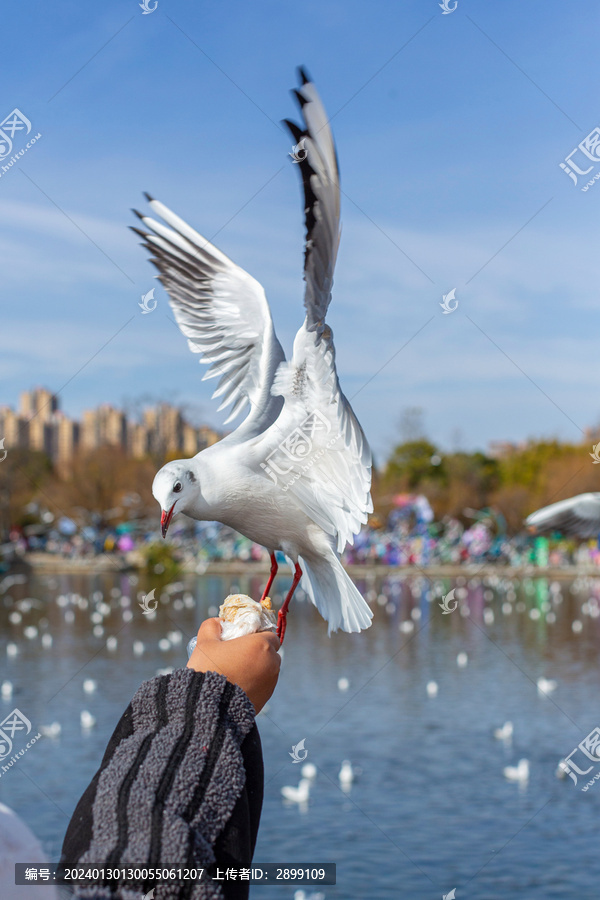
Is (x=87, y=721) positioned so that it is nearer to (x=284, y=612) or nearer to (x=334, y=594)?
(x=334, y=594)

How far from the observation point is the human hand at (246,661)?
1.68 meters

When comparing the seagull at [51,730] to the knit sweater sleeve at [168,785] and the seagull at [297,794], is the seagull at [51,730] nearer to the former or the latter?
the seagull at [297,794]

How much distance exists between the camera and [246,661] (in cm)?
169

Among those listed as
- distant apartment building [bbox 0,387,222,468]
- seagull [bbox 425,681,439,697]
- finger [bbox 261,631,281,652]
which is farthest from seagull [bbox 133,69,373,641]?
distant apartment building [bbox 0,387,222,468]

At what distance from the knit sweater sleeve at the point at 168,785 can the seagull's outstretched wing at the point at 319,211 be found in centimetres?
127

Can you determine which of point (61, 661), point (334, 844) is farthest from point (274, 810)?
point (61, 661)

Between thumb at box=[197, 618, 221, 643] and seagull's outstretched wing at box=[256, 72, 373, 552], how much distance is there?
85 cm

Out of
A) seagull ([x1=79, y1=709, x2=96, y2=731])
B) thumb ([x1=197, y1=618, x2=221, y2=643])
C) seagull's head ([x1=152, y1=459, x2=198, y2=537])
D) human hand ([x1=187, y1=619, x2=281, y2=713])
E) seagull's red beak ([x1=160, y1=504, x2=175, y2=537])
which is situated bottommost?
seagull ([x1=79, y1=709, x2=96, y2=731])

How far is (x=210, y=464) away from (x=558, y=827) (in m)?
12.5

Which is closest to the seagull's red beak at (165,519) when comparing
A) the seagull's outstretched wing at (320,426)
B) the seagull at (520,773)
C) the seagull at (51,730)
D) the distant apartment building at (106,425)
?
the seagull's outstretched wing at (320,426)

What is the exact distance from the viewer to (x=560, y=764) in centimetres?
1531

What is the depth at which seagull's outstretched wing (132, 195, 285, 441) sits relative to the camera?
3.22 m

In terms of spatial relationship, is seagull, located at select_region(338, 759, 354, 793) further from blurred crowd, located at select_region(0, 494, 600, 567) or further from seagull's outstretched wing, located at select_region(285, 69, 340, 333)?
blurred crowd, located at select_region(0, 494, 600, 567)

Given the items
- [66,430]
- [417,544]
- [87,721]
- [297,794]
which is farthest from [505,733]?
[66,430]
